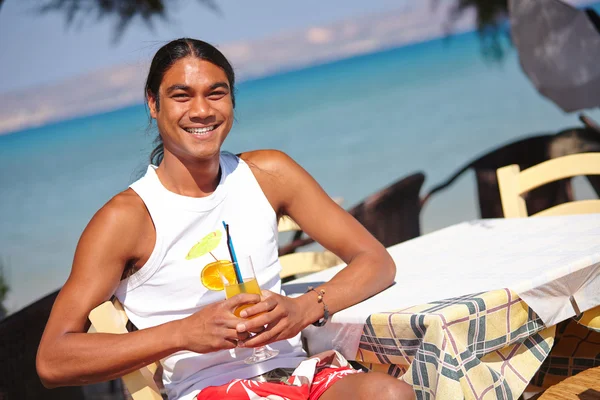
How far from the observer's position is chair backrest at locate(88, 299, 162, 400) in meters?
1.90

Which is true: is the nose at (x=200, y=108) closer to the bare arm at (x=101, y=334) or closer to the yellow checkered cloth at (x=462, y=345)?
the bare arm at (x=101, y=334)

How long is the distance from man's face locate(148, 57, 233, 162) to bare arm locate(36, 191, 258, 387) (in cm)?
29

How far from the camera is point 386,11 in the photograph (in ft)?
16.9

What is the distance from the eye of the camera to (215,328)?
1.79 meters

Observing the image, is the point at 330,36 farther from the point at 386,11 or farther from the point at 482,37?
the point at 482,37

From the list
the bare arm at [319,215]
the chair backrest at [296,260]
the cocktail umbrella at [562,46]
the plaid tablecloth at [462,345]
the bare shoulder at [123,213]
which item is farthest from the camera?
the cocktail umbrella at [562,46]

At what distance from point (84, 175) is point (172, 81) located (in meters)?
2.52

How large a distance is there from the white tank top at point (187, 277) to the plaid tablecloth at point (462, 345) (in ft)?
0.96

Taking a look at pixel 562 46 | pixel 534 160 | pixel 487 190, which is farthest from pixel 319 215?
pixel 562 46

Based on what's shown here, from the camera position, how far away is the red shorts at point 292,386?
1841 millimetres

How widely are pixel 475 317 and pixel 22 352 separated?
174 cm

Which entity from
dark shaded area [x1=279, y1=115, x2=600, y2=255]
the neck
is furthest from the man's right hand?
dark shaded area [x1=279, y1=115, x2=600, y2=255]

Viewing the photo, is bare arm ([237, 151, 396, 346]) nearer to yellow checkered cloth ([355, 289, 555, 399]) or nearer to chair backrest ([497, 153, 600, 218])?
yellow checkered cloth ([355, 289, 555, 399])

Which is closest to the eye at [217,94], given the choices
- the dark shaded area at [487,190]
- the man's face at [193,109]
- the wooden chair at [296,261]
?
the man's face at [193,109]
